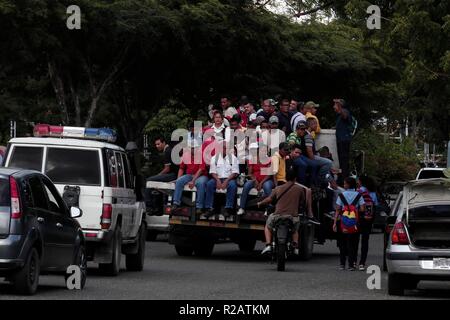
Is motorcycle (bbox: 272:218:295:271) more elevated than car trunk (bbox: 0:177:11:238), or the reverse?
car trunk (bbox: 0:177:11:238)

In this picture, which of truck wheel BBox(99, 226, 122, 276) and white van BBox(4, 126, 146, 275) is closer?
white van BBox(4, 126, 146, 275)

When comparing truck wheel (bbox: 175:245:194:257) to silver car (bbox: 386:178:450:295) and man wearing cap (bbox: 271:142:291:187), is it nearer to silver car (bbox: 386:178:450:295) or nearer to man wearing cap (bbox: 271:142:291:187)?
man wearing cap (bbox: 271:142:291:187)

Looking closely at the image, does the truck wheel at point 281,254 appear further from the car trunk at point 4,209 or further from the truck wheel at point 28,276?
the car trunk at point 4,209

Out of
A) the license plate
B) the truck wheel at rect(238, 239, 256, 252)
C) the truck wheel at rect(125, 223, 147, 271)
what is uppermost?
the license plate

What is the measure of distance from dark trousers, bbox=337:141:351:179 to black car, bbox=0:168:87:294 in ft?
36.6

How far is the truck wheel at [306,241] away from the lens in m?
26.7

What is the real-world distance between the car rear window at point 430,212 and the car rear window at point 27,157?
5681 millimetres

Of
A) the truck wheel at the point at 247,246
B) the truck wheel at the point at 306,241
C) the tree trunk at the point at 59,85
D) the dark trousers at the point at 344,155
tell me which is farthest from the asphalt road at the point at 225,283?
the tree trunk at the point at 59,85

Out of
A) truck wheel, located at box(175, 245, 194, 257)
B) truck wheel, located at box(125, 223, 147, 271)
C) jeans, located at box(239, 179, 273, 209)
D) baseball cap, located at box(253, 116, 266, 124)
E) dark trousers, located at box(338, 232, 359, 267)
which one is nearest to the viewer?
truck wheel, located at box(125, 223, 147, 271)

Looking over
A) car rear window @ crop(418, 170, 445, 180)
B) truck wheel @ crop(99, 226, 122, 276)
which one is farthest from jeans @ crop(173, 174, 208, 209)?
car rear window @ crop(418, 170, 445, 180)

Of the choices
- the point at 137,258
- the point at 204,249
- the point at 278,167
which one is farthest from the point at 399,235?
the point at 204,249

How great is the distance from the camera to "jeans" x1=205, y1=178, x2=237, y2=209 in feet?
83.0

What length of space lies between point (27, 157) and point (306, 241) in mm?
7809
